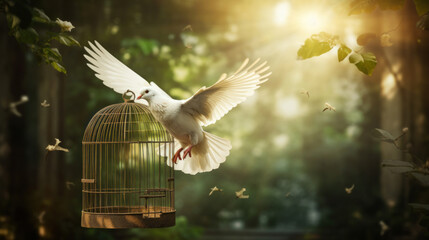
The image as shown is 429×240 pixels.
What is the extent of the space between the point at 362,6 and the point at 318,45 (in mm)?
358

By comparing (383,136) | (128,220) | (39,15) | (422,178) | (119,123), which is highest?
(39,15)

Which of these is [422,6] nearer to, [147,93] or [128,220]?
[147,93]

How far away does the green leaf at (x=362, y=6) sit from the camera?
2824 mm

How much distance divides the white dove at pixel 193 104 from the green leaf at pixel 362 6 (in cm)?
104

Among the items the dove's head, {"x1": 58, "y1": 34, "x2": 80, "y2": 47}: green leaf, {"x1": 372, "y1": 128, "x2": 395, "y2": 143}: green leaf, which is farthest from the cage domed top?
{"x1": 372, "y1": 128, "x2": 395, "y2": 143}: green leaf

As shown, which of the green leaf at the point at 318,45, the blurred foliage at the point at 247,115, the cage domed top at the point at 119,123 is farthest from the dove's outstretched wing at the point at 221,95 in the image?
the green leaf at the point at 318,45

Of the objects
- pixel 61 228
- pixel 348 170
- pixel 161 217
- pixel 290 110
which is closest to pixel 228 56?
pixel 61 228

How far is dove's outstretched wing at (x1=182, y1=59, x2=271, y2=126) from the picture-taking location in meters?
4.03

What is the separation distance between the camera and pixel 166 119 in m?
4.14

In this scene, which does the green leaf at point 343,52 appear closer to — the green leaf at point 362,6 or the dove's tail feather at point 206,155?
the green leaf at point 362,6

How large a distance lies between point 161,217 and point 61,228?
4.45m

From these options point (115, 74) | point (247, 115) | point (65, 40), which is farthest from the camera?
point (247, 115)

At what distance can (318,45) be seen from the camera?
9.16ft

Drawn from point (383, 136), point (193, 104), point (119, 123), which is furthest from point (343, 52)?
point (119, 123)
